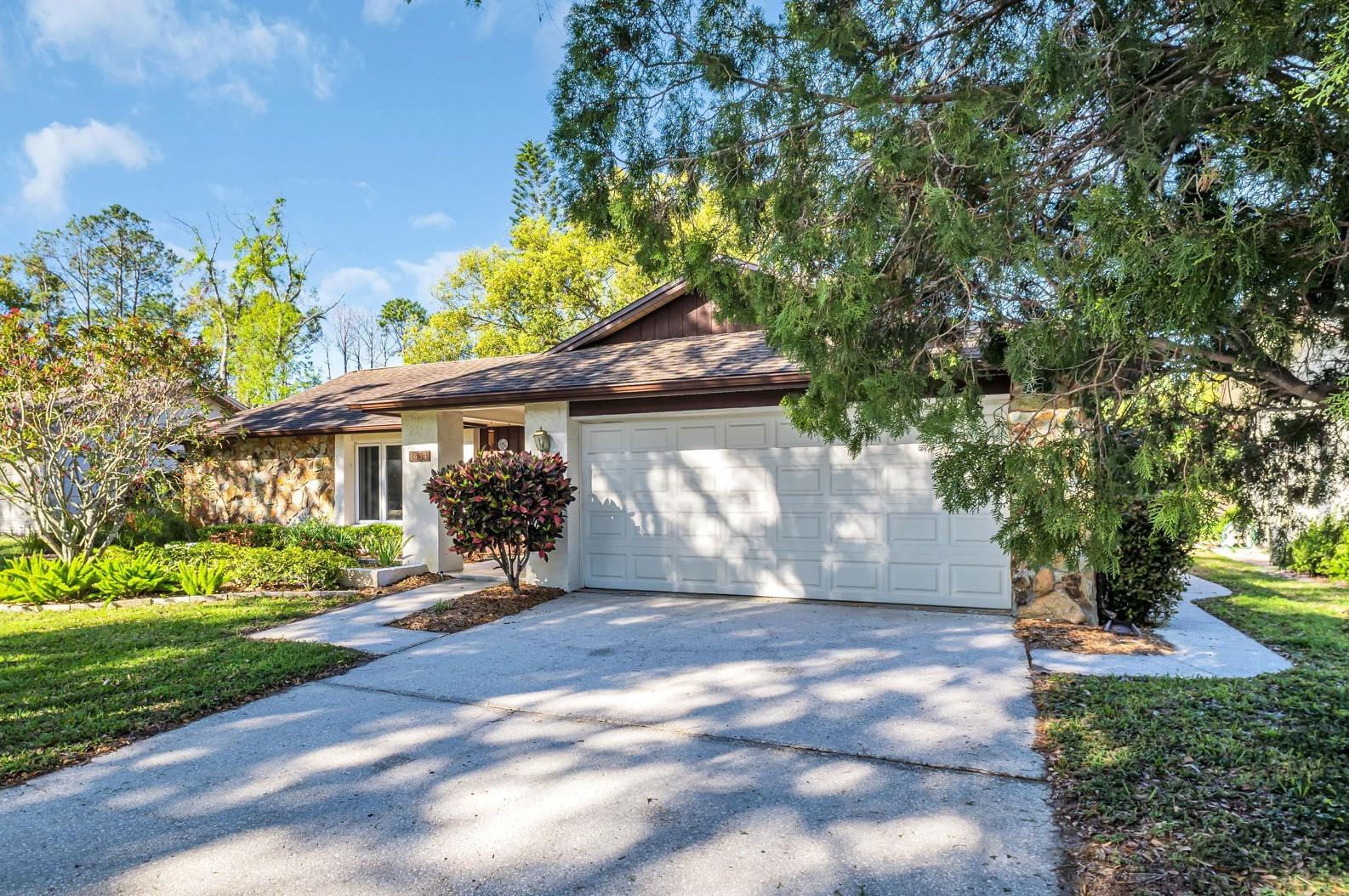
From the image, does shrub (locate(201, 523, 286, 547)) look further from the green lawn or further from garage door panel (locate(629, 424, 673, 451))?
garage door panel (locate(629, 424, 673, 451))

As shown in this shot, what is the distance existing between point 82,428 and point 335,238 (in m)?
19.0

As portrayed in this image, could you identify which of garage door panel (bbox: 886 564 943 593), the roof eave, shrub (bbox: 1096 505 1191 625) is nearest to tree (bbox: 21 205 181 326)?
the roof eave

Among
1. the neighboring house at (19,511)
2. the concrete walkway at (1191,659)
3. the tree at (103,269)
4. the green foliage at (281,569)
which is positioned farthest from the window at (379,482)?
the tree at (103,269)

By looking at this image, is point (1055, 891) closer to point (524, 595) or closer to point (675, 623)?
point (675, 623)

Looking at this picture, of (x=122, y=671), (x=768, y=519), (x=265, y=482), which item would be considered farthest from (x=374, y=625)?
(x=265, y=482)

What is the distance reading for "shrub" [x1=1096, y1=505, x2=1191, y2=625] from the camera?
21.7 feet

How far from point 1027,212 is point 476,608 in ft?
21.7

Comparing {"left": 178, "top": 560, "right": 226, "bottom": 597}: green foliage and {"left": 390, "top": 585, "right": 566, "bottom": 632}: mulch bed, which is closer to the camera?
{"left": 390, "top": 585, "right": 566, "bottom": 632}: mulch bed

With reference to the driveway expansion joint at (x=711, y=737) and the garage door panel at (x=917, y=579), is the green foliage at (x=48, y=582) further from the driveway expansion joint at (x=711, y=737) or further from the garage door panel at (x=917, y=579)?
the garage door panel at (x=917, y=579)

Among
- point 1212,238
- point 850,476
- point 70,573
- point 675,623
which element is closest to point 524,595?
point 675,623

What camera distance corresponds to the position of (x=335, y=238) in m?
26.5

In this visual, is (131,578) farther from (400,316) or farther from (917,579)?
(400,316)

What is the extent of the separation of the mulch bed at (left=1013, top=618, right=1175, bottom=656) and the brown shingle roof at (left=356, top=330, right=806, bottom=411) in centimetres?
326

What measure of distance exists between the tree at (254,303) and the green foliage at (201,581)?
65.3ft
